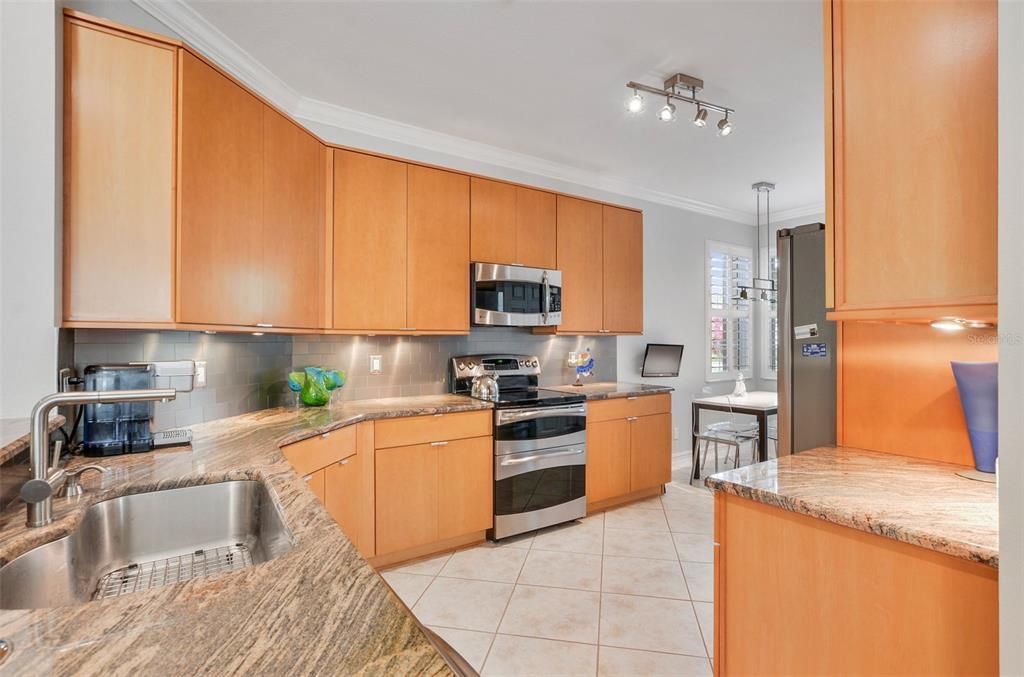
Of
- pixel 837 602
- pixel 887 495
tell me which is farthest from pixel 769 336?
pixel 837 602

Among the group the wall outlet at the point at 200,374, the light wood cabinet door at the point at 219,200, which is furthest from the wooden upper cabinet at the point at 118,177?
the wall outlet at the point at 200,374

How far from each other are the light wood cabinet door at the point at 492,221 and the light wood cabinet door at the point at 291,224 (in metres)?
1.01

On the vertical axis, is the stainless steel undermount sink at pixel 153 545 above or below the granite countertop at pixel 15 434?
below

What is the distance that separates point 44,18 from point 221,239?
82cm

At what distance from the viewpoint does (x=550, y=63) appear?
102 inches

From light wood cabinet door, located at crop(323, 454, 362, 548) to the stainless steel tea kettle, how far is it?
0.96 metres

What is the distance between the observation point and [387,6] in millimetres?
2164

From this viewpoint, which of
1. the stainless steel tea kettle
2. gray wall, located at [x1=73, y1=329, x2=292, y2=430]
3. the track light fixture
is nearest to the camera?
gray wall, located at [x1=73, y1=329, x2=292, y2=430]

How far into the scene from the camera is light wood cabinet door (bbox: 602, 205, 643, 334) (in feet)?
13.1

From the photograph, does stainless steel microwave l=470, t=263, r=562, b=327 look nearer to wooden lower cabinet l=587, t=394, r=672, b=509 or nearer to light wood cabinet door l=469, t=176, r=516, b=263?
light wood cabinet door l=469, t=176, r=516, b=263

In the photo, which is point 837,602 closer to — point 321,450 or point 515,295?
point 321,450

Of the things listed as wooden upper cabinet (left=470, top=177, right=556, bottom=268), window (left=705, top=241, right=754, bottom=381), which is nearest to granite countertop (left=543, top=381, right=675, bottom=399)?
wooden upper cabinet (left=470, top=177, right=556, bottom=268)

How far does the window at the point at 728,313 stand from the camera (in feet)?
17.4

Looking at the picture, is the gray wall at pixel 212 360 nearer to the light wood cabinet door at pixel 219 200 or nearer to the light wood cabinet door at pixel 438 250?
the light wood cabinet door at pixel 219 200
